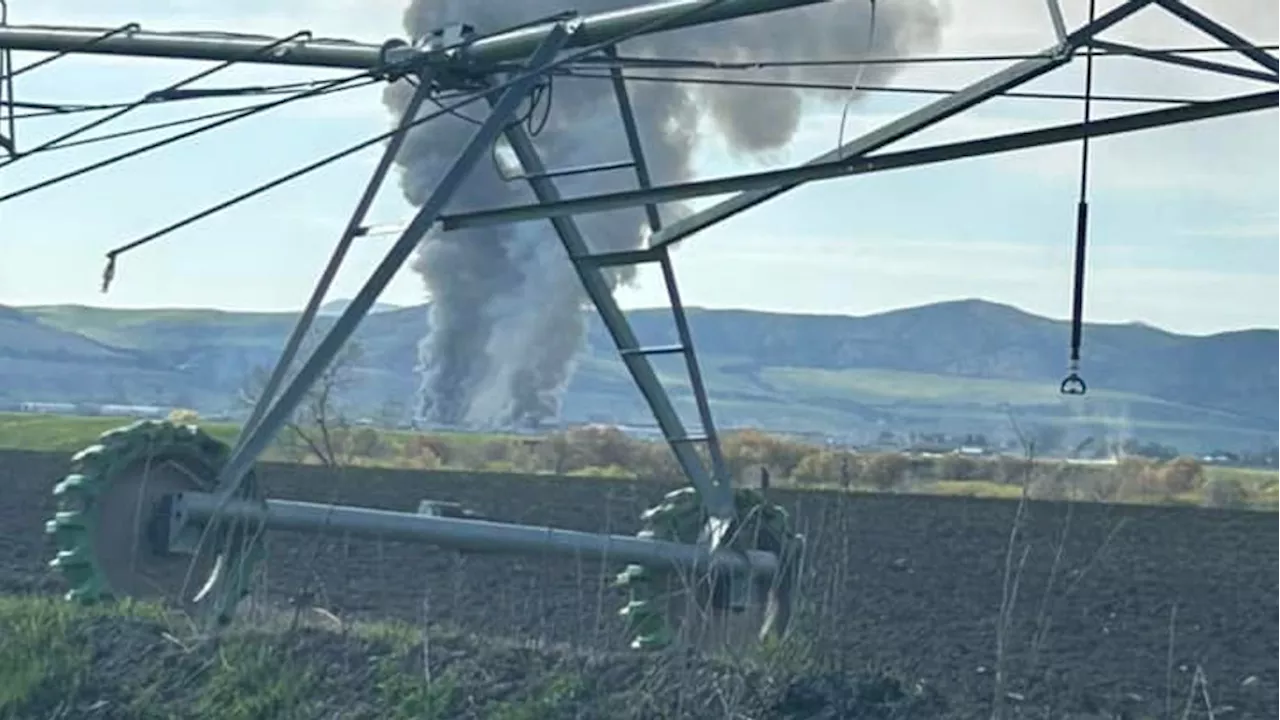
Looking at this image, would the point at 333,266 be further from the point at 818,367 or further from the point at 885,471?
the point at 818,367

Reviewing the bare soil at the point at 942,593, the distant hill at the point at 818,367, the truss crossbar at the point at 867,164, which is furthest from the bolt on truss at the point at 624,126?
the distant hill at the point at 818,367

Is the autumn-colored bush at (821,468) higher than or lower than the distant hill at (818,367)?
lower

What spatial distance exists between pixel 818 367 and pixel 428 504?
5928 inches

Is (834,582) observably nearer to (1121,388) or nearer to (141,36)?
(141,36)

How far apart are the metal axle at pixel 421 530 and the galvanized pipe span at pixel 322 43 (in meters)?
2.26

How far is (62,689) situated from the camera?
1184 cm

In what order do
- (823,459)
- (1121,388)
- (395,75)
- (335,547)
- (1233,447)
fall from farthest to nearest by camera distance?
(1121,388) → (1233,447) → (823,459) → (335,547) → (395,75)

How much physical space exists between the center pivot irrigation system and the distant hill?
8891cm

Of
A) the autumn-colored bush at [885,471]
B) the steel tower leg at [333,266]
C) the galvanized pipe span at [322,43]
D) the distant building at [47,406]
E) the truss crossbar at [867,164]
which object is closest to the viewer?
the truss crossbar at [867,164]

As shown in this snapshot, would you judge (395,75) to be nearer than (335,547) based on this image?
Yes

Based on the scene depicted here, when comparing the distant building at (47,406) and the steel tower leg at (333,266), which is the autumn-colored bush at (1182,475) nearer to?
the steel tower leg at (333,266)

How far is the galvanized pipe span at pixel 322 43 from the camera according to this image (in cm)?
1237

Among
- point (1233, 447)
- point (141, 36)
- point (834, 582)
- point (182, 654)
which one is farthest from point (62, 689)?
point (1233, 447)

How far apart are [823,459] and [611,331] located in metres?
41.0
